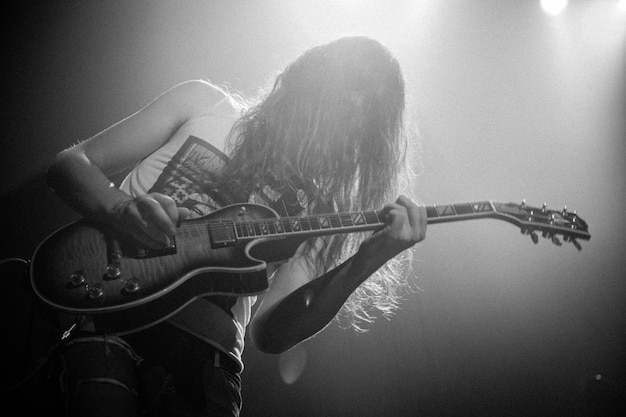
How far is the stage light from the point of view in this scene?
3750 millimetres

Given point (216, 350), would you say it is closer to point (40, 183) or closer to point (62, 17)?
point (40, 183)

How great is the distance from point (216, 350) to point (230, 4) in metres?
2.47

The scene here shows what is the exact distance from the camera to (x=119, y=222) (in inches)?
58.4

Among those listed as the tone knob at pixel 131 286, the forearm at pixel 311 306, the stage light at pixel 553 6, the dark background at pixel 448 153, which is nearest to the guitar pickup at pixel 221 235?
the tone knob at pixel 131 286

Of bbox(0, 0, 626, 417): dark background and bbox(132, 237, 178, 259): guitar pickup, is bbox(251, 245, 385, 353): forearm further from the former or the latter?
bbox(0, 0, 626, 417): dark background

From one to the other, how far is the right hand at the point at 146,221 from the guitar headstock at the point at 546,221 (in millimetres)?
1315

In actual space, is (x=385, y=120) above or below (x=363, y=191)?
above

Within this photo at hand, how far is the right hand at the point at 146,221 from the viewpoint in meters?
1.44

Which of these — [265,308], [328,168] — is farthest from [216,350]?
[328,168]

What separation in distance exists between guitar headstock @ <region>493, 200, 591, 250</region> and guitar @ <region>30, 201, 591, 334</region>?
0.60 meters

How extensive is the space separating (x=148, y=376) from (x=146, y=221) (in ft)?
1.47

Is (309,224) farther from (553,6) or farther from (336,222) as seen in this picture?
(553,6)

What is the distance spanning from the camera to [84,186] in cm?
160

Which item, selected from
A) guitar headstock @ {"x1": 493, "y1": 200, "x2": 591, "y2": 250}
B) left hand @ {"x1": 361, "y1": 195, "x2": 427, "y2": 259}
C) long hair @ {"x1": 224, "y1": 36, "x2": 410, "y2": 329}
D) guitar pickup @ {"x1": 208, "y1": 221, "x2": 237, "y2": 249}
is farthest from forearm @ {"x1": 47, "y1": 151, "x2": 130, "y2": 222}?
guitar headstock @ {"x1": 493, "y1": 200, "x2": 591, "y2": 250}
